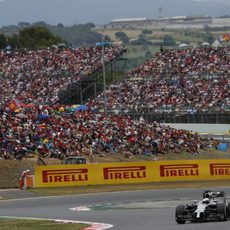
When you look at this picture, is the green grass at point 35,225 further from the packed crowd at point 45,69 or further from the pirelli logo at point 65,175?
the packed crowd at point 45,69

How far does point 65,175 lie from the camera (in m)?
39.6

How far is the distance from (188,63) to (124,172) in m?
31.8

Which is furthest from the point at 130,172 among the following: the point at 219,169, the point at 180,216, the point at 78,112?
the point at 180,216

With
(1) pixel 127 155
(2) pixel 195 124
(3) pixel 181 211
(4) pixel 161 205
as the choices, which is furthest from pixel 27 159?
(2) pixel 195 124

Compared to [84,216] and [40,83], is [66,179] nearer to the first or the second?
[84,216]

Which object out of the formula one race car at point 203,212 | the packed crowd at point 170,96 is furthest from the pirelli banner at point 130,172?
the packed crowd at point 170,96

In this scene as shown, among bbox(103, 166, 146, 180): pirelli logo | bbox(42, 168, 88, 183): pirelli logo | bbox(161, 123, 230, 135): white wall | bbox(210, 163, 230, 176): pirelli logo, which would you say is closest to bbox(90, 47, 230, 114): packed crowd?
bbox(161, 123, 230, 135): white wall

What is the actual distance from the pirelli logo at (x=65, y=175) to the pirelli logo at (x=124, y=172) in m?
1.01

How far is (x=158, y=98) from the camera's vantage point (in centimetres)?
6688

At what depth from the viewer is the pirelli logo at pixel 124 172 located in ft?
132

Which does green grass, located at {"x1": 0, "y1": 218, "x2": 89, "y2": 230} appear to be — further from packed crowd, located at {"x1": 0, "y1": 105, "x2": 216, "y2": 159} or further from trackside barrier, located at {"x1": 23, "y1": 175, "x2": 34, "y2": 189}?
packed crowd, located at {"x1": 0, "y1": 105, "x2": 216, "y2": 159}

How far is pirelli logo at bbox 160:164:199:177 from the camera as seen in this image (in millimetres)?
41000

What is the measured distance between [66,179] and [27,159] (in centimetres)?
201

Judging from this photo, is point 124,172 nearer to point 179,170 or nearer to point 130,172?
point 130,172
